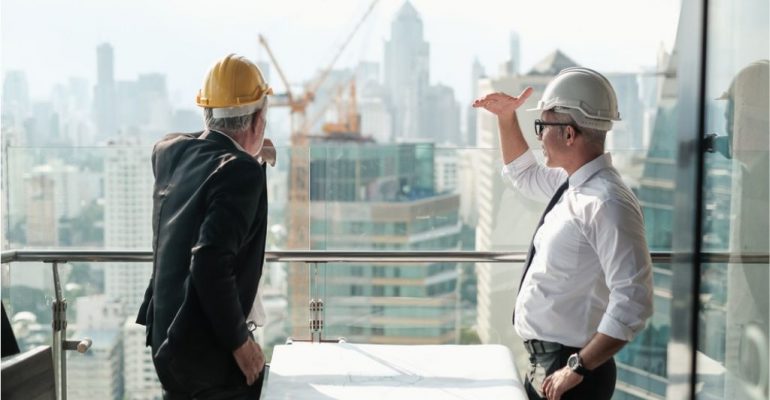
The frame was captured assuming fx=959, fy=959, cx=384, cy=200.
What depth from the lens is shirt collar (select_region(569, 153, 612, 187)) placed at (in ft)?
6.89

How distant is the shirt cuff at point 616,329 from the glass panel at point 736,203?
0.19 m

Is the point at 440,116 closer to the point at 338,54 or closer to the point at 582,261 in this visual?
the point at 338,54

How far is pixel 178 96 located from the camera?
35.5 meters

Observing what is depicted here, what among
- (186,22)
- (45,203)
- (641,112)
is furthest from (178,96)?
(45,203)

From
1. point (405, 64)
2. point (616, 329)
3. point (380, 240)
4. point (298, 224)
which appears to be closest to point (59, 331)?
point (298, 224)

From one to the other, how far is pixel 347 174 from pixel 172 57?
121 feet

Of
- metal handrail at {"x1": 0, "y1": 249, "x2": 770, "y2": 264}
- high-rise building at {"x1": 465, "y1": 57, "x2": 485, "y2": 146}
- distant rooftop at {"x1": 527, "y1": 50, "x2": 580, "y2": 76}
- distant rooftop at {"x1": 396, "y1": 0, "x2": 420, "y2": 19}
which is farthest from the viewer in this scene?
distant rooftop at {"x1": 396, "y1": 0, "x2": 420, "y2": 19}

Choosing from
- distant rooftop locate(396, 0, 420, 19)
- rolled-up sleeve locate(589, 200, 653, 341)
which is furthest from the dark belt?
distant rooftop locate(396, 0, 420, 19)

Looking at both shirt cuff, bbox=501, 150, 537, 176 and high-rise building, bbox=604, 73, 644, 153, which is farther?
high-rise building, bbox=604, 73, 644, 153

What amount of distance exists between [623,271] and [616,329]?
0.12 meters

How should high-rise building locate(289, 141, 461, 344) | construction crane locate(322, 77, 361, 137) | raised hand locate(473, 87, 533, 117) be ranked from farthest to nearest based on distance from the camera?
construction crane locate(322, 77, 361, 137), high-rise building locate(289, 141, 461, 344), raised hand locate(473, 87, 533, 117)

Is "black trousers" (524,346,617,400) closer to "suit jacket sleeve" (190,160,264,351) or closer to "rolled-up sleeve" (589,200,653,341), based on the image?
"rolled-up sleeve" (589,200,653,341)

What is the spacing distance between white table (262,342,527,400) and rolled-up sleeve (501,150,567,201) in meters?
0.50

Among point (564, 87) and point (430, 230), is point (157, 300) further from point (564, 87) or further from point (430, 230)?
point (430, 230)
